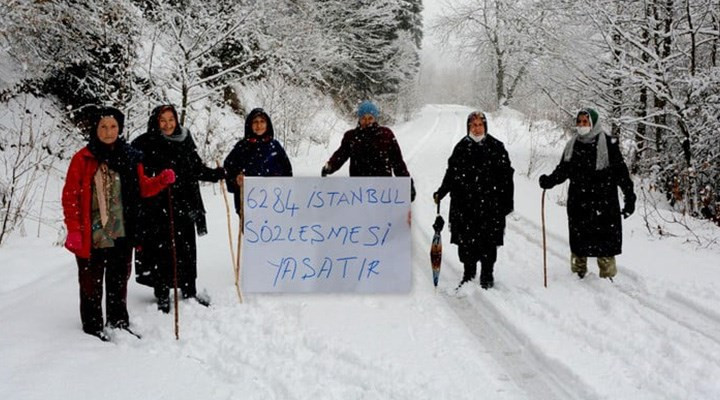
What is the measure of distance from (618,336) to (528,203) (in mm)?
6729

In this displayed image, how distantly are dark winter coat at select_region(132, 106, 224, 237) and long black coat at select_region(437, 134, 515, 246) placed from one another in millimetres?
2466

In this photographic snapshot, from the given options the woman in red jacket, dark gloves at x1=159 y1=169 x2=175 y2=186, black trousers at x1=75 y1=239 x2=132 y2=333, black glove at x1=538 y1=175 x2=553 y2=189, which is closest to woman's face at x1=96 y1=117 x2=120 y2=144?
the woman in red jacket

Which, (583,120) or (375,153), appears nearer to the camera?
(583,120)

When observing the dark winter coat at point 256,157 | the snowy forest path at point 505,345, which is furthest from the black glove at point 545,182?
the dark winter coat at point 256,157

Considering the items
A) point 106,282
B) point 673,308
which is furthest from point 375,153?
point 673,308

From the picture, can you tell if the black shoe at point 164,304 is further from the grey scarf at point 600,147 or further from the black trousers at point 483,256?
the grey scarf at point 600,147

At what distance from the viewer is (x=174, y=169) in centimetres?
494

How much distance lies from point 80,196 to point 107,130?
0.52 m

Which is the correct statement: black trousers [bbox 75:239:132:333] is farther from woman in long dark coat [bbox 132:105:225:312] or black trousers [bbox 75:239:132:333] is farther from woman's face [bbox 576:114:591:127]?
woman's face [bbox 576:114:591:127]

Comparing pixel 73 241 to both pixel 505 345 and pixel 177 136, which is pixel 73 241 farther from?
pixel 505 345

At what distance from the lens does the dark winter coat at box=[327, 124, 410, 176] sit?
595 centimetres

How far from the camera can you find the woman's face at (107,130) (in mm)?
4070

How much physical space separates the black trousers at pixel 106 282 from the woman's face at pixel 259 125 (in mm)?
1761

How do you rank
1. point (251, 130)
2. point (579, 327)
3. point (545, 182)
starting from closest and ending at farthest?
point (579, 327) → point (251, 130) → point (545, 182)
